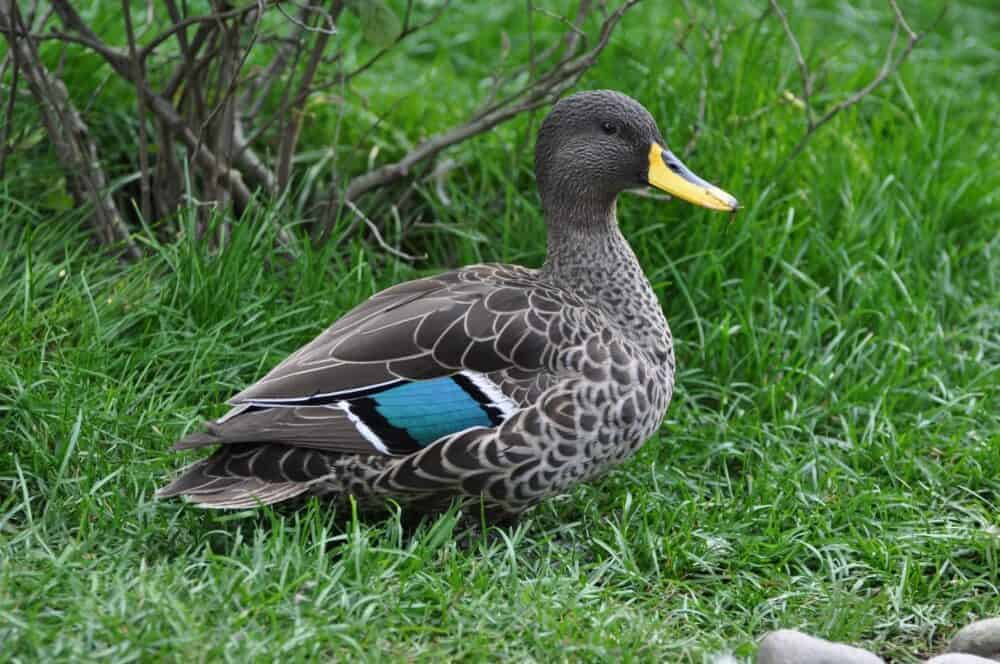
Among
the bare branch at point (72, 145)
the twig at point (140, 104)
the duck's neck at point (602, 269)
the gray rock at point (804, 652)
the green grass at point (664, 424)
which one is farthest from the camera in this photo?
the bare branch at point (72, 145)

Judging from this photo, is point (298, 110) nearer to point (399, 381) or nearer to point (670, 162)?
point (670, 162)

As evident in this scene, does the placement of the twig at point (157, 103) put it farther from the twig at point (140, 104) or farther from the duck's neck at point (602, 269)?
the duck's neck at point (602, 269)

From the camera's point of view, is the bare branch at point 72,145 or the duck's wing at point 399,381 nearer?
the duck's wing at point 399,381

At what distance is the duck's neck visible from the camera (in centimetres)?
388

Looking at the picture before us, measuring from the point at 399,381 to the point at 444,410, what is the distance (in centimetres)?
13

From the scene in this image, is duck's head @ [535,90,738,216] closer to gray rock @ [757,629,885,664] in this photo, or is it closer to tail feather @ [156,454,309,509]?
tail feather @ [156,454,309,509]

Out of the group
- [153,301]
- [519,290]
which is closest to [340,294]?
[153,301]

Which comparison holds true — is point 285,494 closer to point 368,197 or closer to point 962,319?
point 368,197

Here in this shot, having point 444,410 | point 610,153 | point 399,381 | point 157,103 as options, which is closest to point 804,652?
point 444,410

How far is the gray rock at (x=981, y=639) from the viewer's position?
321 centimetres

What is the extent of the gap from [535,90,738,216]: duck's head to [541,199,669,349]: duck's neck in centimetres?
6

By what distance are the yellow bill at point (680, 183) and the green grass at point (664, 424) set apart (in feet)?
2.25

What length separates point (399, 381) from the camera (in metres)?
3.51

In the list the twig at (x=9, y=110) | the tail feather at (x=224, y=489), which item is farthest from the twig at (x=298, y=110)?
the tail feather at (x=224, y=489)
